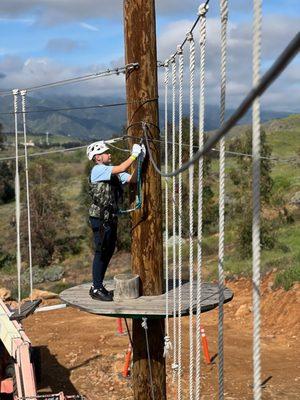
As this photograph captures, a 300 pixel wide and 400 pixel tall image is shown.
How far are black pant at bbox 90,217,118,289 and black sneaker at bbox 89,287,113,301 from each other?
0.13m

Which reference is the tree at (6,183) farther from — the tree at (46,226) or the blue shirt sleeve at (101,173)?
the blue shirt sleeve at (101,173)

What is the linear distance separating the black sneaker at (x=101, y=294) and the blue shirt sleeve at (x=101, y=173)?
946mm

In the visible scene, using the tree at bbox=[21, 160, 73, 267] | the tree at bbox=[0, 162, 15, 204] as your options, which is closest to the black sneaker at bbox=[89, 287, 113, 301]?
the tree at bbox=[21, 160, 73, 267]

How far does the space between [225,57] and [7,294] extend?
1394 centimetres

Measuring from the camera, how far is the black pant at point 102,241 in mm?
5195

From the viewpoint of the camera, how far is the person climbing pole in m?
5.03

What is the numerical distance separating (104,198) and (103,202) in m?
0.04

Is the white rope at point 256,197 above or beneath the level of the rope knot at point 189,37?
beneath

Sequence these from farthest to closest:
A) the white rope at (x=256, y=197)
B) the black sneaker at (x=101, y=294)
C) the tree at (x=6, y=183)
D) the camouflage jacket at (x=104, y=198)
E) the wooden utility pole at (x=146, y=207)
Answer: the tree at (x=6, y=183) → the camouflage jacket at (x=104, y=198) → the black sneaker at (x=101, y=294) → the wooden utility pole at (x=146, y=207) → the white rope at (x=256, y=197)

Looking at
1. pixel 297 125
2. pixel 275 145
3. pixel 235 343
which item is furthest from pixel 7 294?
pixel 297 125

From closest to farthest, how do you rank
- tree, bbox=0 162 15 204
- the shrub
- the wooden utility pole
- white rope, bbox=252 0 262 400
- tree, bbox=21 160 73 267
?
white rope, bbox=252 0 262 400, the wooden utility pole, the shrub, tree, bbox=21 160 73 267, tree, bbox=0 162 15 204

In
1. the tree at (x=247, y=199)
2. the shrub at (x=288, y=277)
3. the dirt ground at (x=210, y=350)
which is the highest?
the tree at (x=247, y=199)

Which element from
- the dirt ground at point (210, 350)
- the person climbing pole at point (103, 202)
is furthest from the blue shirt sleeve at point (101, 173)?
the dirt ground at point (210, 350)

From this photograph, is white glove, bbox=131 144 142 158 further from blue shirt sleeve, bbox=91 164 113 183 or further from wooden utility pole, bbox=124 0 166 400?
blue shirt sleeve, bbox=91 164 113 183
